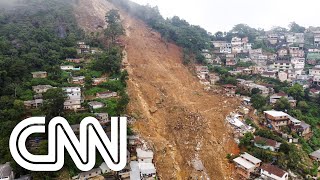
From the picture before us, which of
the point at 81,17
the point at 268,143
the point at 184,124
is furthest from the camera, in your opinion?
the point at 81,17

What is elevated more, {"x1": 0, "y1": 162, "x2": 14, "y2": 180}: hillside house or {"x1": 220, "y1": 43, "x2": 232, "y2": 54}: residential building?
{"x1": 220, "y1": 43, "x2": 232, "y2": 54}: residential building

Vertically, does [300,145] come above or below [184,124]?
below

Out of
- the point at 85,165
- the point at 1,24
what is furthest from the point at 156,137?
the point at 1,24

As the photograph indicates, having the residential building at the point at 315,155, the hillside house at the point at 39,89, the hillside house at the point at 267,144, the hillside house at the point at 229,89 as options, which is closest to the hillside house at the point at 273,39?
the hillside house at the point at 229,89

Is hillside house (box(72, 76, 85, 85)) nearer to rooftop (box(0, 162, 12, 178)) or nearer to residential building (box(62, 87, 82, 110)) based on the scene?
residential building (box(62, 87, 82, 110))

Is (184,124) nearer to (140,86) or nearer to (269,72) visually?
(140,86)

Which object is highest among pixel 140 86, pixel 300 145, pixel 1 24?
pixel 1 24

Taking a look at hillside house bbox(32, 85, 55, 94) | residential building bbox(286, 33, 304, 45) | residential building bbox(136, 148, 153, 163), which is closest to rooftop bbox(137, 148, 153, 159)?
residential building bbox(136, 148, 153, 163)

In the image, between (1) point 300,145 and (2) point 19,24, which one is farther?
(2) point 19,24

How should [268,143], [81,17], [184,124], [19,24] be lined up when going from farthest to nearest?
[81,17], [19,24], [184,124], [268,143]
